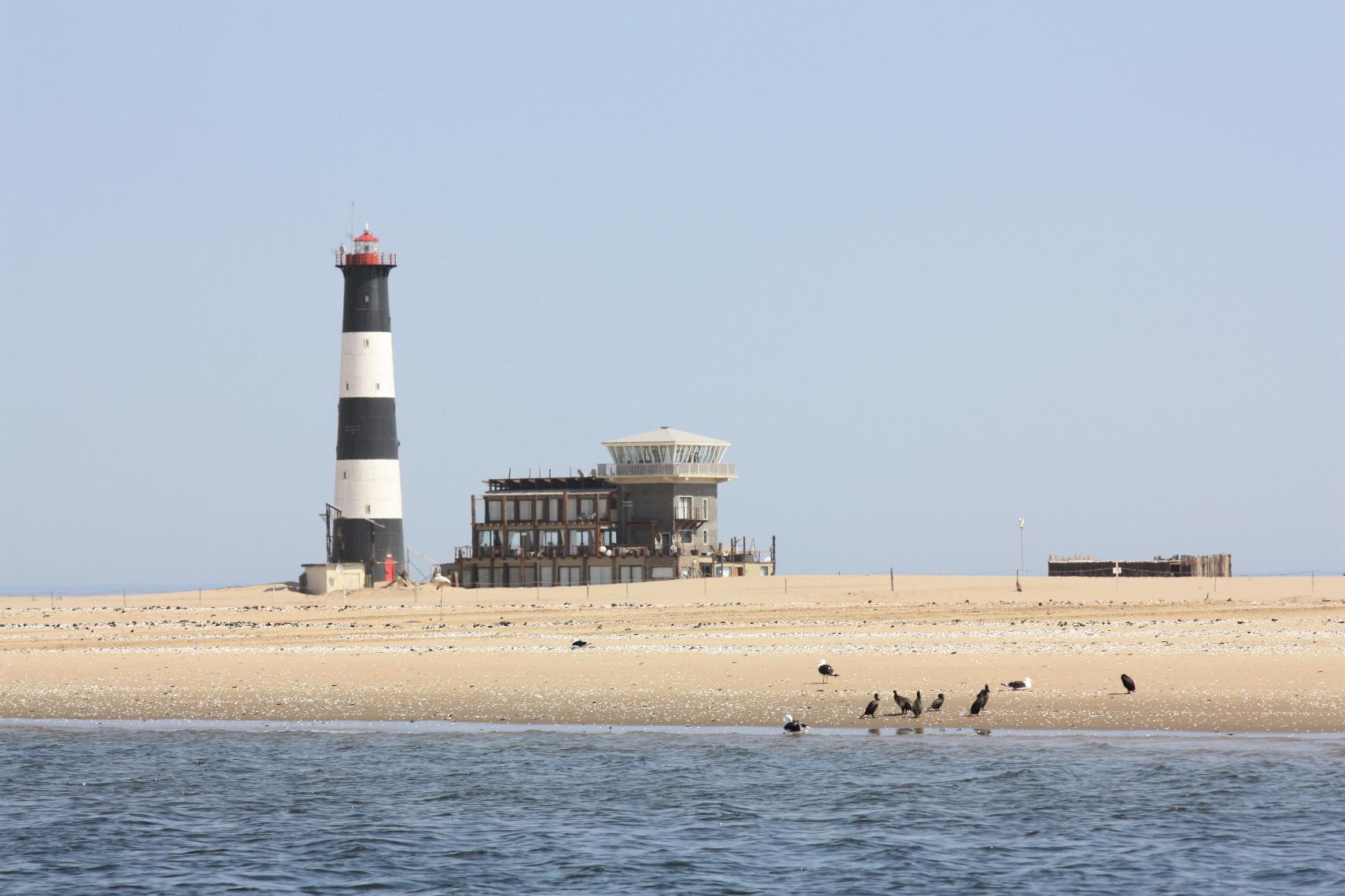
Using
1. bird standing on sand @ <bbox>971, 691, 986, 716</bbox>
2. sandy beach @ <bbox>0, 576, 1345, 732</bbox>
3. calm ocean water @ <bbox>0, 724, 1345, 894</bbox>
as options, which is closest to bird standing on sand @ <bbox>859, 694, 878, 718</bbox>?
sandy beach @ <bbox>0, 576, 1345, 732</bbox>

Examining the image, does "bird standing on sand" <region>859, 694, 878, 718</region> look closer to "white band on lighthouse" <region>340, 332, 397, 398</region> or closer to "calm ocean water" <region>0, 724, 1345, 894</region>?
"calm ocean water" <region>0, 724, 1345, 894</region>

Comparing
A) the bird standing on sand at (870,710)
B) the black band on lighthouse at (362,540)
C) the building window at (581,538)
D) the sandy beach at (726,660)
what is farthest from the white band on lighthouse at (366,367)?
the bird standing on sand at (870,710)

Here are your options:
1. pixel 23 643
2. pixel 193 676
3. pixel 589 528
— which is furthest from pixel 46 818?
pixel 589 528

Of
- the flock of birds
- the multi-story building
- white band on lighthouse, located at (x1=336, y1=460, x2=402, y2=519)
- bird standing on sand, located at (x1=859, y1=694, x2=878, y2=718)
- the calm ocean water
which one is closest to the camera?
the calm ocean water

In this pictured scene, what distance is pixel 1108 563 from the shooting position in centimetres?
7169

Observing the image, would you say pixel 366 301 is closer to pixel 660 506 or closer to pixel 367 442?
pixel 367 442

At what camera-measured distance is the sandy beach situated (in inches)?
1008

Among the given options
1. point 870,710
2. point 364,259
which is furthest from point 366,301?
point 870,710

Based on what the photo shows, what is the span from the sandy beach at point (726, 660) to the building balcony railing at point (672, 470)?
21558mm

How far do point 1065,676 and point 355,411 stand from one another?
1735 inches

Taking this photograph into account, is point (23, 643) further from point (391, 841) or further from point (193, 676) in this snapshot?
point (391, 841)

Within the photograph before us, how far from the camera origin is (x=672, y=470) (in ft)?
244

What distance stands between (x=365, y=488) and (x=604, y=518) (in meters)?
12.4

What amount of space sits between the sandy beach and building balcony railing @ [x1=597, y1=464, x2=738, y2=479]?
70.7ft
